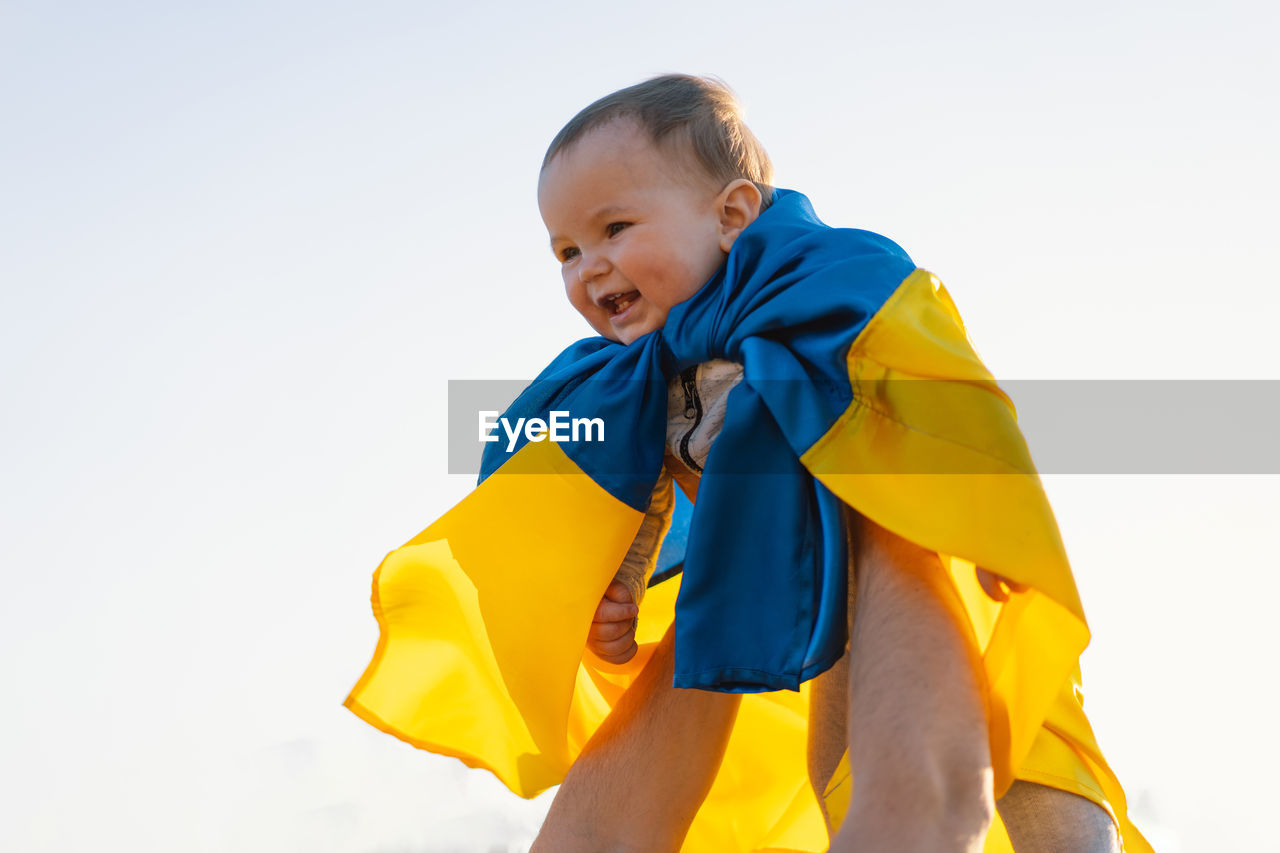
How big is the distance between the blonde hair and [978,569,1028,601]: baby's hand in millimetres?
703

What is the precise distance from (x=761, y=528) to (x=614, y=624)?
1.32 ft

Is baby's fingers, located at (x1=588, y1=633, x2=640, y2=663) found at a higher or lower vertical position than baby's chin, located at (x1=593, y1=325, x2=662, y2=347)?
lower

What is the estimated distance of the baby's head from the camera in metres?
1.92

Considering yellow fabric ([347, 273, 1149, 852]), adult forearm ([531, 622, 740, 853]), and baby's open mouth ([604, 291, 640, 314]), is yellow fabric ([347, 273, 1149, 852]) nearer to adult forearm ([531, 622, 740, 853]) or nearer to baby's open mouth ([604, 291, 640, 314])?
adult forearm ([531, 622, 740, 853])

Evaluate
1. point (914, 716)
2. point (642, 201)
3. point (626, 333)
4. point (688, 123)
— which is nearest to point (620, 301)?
point (626, 333)

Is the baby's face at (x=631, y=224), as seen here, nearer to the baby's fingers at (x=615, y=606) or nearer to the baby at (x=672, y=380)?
the baby at (x=672, y=380)

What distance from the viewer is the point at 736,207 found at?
6.47ft

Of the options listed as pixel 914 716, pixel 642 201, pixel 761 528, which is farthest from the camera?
pixel 642 201

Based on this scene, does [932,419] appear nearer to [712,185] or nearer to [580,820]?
[712,185]

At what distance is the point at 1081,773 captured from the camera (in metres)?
1.90

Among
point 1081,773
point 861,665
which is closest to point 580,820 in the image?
point 861,665

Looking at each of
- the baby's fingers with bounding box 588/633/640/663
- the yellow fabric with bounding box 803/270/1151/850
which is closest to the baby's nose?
the yellow fabric with bounding box 803/270/1151/850

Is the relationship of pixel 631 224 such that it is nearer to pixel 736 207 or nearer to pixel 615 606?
pixel 736 207

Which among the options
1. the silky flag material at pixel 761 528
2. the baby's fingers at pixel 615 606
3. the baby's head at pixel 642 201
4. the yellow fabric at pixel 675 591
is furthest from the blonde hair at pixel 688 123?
the baby's fingers at pixel 615 606
